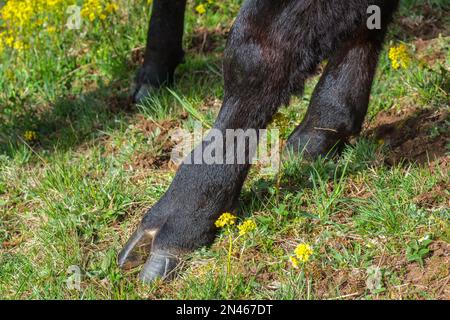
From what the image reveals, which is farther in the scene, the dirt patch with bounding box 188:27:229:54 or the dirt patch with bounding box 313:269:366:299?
the dirt patch with bounding box 188:27:229:54

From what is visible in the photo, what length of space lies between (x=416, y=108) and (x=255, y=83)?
136 centimetres

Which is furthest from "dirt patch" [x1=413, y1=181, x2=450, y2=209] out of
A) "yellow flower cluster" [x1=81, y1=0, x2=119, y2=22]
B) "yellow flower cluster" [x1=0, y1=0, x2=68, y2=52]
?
"yellow flower cluster" [x1=0, y1=0, x2=68, y2=52]

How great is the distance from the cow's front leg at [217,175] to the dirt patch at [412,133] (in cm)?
86

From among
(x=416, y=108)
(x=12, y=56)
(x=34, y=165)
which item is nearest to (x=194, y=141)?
(x=34, y=165)

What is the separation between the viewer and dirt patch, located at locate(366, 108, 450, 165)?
375cm

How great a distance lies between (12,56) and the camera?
18.1ft

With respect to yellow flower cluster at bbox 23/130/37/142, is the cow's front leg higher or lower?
higher

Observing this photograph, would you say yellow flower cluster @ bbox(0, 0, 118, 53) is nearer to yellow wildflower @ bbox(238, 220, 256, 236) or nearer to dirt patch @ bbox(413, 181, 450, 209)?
yellow wildflower @ bbox(238, 220, 256, 236)

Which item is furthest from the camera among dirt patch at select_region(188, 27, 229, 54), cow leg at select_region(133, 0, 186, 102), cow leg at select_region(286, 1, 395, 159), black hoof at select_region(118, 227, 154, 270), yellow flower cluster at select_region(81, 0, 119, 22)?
dirt patch at select_region(188, 27, 229, 54)

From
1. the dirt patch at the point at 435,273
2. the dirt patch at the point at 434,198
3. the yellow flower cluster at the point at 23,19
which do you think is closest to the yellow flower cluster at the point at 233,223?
the dirt patch at the point at 435,273

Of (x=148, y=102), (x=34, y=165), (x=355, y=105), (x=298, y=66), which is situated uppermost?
→ (x=298, y=66)

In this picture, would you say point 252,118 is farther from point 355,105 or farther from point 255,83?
point 355,105

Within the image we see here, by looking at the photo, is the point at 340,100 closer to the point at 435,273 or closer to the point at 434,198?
the point at 434,198

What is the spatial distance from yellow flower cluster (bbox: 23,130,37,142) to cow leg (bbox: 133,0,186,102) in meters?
0.64
